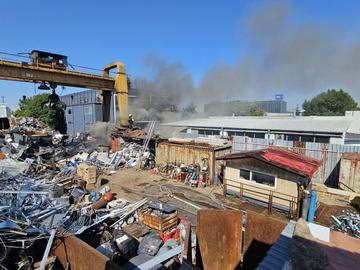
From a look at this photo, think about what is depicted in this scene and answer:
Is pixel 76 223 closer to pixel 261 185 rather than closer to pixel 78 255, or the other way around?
pixel 78 255

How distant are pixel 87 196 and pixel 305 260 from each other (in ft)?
29.8

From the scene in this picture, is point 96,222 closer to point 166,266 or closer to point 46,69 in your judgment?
point 166,266

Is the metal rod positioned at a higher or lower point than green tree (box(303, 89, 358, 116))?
lower

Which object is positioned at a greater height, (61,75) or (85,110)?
(61,75)

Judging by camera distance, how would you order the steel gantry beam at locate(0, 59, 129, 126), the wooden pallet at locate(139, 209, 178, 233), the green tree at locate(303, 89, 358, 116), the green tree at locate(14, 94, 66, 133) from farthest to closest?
the green tree at locate(303, 89, 358, 116), the green tree at locate(14, 94, 66, 133), the steel gantry beam at locate(0, 59, 129, 126), the wooden pallet at locate(139, 209, 178, 233)

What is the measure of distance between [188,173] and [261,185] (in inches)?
196

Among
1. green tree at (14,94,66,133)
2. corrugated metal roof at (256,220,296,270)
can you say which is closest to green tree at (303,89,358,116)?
green tree at (14,94,66,133)

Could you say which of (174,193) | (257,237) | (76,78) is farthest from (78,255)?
(76,78)

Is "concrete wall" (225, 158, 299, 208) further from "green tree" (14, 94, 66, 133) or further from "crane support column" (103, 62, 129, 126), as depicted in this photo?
"green tree" (14, 94, 66, 133)

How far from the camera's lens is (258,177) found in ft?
34.8

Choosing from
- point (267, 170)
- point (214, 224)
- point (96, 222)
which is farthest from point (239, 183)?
point (96, 222)

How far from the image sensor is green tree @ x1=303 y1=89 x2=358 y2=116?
4822 cm

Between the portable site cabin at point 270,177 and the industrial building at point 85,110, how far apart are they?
21197 mm

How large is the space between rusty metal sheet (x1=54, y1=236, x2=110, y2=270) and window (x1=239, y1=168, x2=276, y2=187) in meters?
8.12
